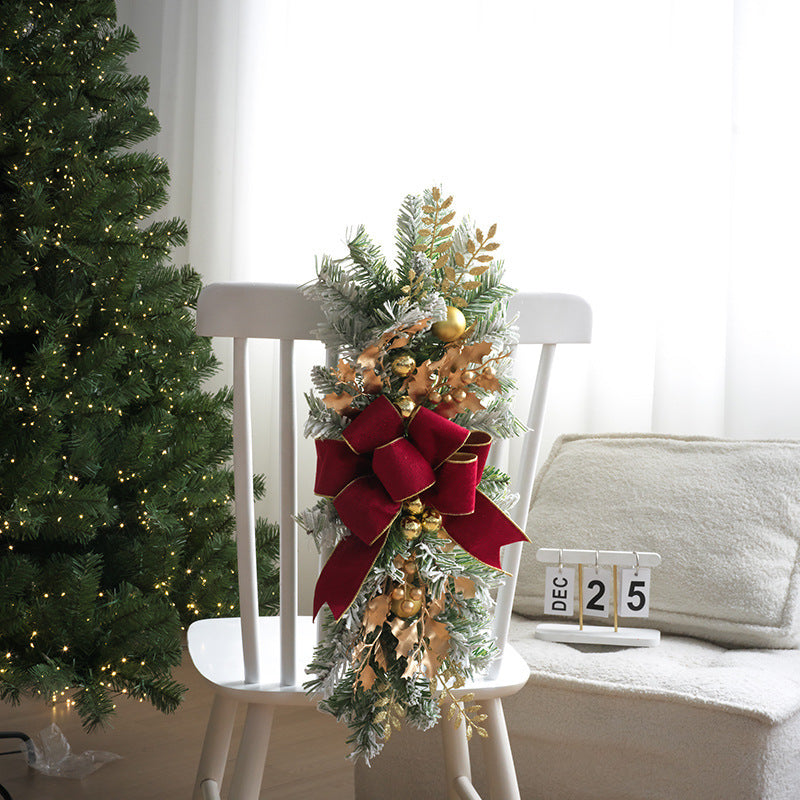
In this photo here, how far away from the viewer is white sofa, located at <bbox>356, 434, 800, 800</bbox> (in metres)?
1.10

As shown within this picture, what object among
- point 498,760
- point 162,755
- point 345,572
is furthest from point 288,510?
point 162,755

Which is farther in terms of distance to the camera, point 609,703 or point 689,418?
point 689,418

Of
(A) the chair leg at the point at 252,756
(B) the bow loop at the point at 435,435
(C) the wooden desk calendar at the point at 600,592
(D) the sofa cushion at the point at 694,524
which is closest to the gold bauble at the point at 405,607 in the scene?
(B) the bow loop at the point at 435,435

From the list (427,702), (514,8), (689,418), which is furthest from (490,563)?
(514,8)

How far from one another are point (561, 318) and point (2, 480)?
3.35 feet

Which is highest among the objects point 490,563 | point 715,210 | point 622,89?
point 622,89

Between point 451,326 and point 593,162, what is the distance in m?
1.44

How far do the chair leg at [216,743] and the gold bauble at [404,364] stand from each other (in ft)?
1.50

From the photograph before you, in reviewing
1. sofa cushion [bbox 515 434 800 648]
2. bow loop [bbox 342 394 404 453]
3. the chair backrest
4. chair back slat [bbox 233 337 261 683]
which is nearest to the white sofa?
sofa cushion [bbox 515 434 800 648]

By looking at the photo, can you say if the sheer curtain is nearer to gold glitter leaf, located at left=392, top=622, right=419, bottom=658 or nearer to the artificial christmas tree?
the artificial christmas tree

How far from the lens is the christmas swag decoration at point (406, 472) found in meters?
0.68

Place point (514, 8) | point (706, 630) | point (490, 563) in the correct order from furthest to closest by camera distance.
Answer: point (514, 8) < point (706, 630) < point (490, 563)

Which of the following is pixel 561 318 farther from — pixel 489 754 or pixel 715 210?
pixel 715 210

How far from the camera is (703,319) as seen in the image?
1.84 m
